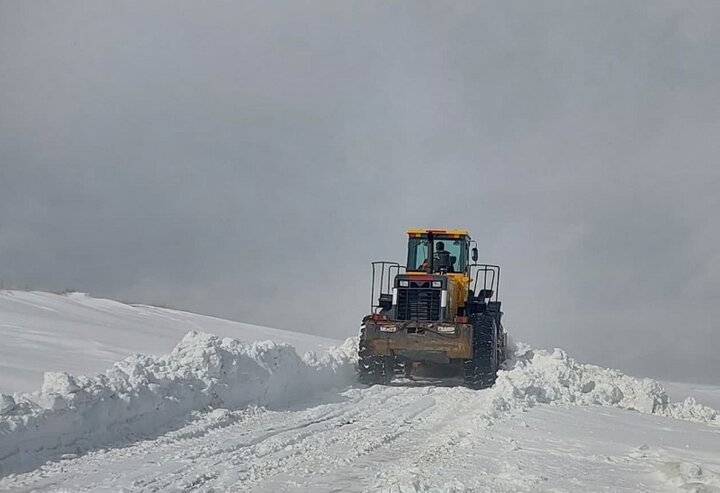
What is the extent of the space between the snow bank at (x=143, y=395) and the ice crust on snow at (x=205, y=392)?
11 millimetres

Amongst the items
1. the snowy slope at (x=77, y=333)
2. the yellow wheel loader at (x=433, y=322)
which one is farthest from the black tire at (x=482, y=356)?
the snowy slope at (x=77, y=333)

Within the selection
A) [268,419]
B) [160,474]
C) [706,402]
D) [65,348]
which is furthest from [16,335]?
[706,402]

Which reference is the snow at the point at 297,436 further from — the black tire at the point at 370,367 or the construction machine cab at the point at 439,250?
the construction machine cab at the point at 439,250

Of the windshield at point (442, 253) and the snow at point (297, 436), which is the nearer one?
the snow at point (297, 436)

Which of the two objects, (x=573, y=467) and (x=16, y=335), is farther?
(x=16, y=335)

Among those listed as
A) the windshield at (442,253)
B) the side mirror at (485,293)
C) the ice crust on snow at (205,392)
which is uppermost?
the windshield at (442,253)

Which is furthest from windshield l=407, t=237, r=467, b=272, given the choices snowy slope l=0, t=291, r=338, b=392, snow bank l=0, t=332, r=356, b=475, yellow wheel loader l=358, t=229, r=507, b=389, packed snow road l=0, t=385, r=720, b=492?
packed snow road l=0, t=385, r=720, b=492

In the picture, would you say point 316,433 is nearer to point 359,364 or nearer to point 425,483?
point 425,483

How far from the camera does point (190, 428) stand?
321 inches

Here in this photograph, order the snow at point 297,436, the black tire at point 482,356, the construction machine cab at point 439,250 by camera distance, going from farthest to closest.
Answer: the construction machine cab at point 439,250
the black tire at point 482,356
the snow at point 297,436

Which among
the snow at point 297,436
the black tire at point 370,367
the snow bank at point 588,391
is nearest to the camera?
the snow at point 297,436

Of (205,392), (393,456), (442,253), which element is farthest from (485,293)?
(393,456)

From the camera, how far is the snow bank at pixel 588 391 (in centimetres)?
1302

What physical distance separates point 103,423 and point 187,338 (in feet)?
12.6
